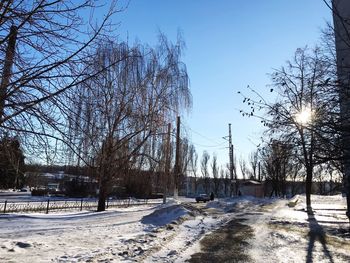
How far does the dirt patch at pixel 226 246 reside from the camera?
9828mm

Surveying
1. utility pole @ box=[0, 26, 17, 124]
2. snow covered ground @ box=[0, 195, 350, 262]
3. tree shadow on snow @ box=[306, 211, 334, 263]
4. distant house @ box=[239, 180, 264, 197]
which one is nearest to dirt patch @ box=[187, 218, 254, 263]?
snow covered ground @ box=[0, 195, 350, 262]

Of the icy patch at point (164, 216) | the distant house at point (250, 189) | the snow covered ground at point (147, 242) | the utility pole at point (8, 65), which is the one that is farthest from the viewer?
the distant house at point (250, 189)

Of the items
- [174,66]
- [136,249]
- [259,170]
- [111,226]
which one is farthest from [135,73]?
[259,170]

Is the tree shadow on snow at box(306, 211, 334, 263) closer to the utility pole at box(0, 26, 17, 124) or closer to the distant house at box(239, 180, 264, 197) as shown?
the utility pole at box(0, 26, 17, 124)

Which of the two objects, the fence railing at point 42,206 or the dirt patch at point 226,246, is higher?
the fence railing at point 42,206

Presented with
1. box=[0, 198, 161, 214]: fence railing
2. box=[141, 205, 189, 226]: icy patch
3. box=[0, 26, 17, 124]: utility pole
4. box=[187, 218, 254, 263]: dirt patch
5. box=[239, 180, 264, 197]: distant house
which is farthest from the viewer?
box=[239, 180, 264, 197]: distant house

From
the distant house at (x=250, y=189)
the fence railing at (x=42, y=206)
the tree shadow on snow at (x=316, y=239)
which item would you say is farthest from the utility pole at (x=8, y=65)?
the distant house at (x=250, y=189)

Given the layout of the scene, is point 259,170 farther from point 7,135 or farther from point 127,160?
point 7,135

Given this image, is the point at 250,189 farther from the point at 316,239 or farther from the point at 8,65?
the point at 8,65

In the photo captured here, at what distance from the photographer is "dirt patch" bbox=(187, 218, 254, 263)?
32.2 feet

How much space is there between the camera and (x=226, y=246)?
38.1ft

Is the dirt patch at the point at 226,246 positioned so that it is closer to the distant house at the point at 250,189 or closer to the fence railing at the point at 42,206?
the fence railing at the point at 42,206

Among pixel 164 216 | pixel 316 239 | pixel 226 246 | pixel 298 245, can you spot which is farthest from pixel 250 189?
pixel 226 246

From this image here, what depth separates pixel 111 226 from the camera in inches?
590
